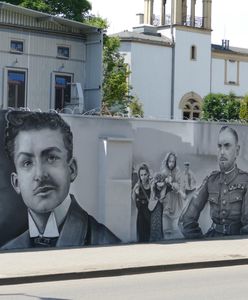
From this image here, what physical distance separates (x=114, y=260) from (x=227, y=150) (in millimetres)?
6046

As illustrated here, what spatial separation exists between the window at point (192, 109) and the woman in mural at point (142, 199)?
60.4 meters

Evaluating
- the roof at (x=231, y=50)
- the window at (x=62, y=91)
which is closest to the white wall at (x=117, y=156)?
the window at (x=62, y=91)

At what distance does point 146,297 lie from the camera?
11.7m

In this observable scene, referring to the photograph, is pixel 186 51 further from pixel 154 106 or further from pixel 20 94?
pixel 20 94

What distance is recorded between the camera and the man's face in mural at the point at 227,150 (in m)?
20.3

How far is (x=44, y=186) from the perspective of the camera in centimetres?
1712

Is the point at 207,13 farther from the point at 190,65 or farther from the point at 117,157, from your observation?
the point at 117,157

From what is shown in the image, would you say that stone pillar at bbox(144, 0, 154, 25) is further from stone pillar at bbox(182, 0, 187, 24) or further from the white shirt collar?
the white shirt collar

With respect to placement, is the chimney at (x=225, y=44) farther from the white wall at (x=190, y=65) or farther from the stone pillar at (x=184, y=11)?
the stone pillar at (x=184, y=11)

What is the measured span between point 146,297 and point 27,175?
594 cm

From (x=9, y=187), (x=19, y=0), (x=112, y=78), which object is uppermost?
(x=19, y=0)

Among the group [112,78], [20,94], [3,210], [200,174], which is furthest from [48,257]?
[112,78]

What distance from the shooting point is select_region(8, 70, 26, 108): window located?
1068 inches

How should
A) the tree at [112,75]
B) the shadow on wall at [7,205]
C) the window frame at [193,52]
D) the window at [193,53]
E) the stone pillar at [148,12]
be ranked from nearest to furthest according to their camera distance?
the shadow on wall at [7,205] → the tree at [112,75] → the window at [193,53] → the window frame at [193,52] → the stone pillar at [148,12]
